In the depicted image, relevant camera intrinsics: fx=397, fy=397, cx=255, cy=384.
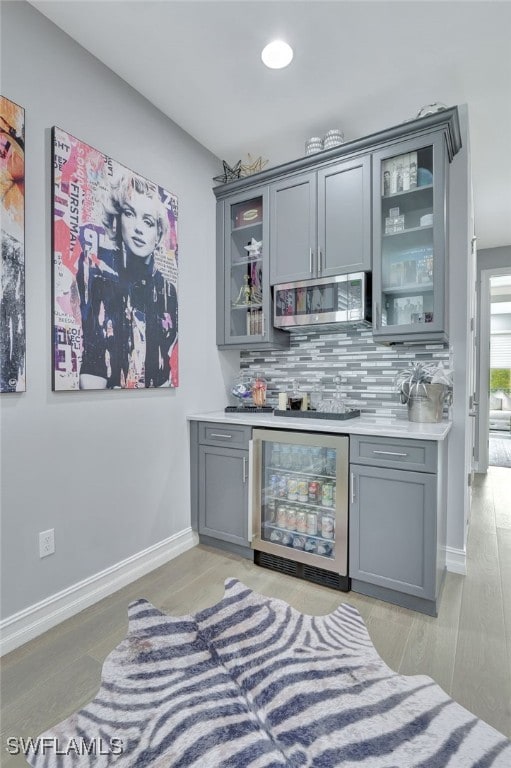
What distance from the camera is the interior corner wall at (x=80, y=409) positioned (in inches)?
68.7

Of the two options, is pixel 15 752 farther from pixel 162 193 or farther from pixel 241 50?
pixel 241 50

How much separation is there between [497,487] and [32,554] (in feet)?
14.3

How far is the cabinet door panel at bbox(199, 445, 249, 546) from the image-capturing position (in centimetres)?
252

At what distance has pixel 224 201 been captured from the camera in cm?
294

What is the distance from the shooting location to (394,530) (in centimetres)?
201

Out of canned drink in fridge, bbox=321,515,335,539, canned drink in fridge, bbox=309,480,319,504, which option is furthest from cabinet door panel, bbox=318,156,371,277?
canned drink in fridge, bbox=321,515,335,539

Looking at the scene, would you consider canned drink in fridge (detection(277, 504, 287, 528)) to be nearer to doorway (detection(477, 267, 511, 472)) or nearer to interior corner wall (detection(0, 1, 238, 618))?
interior corner wall (detection(0, 1, 238, 618))

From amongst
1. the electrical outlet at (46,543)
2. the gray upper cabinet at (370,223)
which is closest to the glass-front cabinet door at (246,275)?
the gray upper cabinet at (370,223)

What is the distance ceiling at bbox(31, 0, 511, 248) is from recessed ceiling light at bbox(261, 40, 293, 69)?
33mm

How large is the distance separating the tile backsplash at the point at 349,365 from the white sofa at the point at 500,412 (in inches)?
244

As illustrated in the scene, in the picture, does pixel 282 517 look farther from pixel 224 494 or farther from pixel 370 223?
pixel 370 223

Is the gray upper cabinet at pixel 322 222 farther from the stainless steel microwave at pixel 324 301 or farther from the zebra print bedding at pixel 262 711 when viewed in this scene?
the zebra print bedding at pixel 262 711

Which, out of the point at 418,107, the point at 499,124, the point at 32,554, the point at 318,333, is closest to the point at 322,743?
the point at 32,554

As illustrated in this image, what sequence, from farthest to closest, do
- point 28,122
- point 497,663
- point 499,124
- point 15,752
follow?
point 499,124 < point 28,122 < point 497,663 < point 15,752
